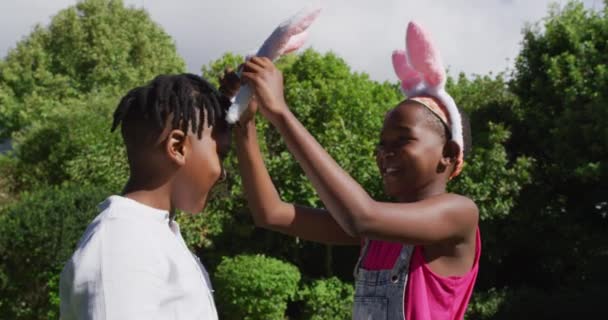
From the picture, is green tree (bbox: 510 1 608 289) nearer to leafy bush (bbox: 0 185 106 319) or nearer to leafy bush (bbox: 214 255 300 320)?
leafy bush (bbox: 214 255 300 320)

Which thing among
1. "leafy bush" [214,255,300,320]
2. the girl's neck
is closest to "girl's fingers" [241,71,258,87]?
the girl's neck

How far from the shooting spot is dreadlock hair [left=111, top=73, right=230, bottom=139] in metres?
2.08

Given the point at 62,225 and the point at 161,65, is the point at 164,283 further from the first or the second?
the point at 161,65

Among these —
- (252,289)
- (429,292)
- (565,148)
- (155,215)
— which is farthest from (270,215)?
(565,148)

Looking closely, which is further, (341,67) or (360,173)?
(341,67)

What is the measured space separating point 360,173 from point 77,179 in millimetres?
5020

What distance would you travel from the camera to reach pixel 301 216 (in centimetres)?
288

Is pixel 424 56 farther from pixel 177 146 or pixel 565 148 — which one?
pixel 565 148

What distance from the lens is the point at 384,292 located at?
2564 mm

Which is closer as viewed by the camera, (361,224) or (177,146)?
(177,146)

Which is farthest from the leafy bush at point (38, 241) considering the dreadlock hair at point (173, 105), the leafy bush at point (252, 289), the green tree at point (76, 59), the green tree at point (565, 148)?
the green tree at point (76, 59)

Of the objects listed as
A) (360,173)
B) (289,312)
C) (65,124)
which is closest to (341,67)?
(360,173)

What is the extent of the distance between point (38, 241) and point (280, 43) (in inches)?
359

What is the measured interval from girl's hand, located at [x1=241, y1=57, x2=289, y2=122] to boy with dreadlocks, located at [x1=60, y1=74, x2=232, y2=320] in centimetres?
12
